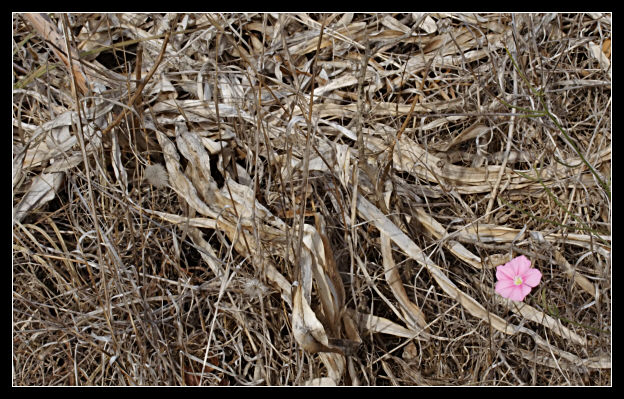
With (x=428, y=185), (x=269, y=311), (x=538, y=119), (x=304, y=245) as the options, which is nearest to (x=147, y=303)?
(x=269, y=311)

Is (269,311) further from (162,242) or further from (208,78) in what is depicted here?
(208,78)

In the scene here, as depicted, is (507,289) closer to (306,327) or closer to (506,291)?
(506,291)

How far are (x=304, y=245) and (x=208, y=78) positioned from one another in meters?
0.47

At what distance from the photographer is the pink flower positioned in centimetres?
111

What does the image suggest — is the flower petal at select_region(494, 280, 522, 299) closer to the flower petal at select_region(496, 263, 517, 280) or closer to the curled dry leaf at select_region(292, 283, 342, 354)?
the flower petal at select_region(496, 263, 517, 280)

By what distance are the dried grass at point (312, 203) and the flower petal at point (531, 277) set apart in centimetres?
3

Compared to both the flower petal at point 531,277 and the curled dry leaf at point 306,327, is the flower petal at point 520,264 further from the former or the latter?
the curled dry leaf at point 306,327

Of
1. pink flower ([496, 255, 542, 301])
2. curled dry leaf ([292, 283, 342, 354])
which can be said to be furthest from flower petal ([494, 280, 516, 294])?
curled dry leaf ([292, 283, 342, 354])

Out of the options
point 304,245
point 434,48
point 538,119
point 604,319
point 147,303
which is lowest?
point 604,319

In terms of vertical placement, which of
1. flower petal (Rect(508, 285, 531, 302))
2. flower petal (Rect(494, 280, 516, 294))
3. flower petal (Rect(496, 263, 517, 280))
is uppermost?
flower petal (Rect(496, 263, 517, 280))

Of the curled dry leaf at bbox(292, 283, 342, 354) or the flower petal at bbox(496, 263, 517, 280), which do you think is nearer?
the curled dry leaf at bbox(292, 283, 342, 354)

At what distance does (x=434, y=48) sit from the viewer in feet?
4.25

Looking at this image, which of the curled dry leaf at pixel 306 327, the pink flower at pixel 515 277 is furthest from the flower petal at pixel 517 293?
the curled dry leaf at pixel 306 327

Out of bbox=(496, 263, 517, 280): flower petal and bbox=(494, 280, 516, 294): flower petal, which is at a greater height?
bbox=(496, 263, 517, 280): flower petal
